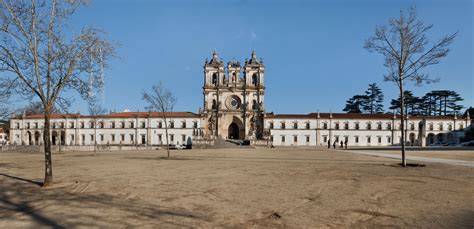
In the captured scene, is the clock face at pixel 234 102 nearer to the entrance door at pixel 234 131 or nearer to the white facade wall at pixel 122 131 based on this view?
the entrance door at pixel 234 131

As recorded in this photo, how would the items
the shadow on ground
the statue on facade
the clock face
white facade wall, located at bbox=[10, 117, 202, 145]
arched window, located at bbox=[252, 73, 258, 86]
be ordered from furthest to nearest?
arched window, located at bbox=[252, 73, 258, 86], the clock face, white facade wall, located at bbox=[10, 117, 202, 145], the statue on facade, the shadow on ground

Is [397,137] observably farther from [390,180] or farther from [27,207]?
[27,207]

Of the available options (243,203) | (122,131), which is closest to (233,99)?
(122,131)

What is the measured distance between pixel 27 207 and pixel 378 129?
259 feet

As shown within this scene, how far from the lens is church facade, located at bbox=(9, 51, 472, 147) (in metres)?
73.3

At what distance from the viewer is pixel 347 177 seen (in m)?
11.7

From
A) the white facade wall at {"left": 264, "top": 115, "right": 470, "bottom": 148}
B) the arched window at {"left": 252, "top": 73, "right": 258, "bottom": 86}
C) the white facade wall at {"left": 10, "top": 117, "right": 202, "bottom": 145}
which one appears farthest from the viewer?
the arched window at {"left": 252, "top": 73, "right": 258, "bottom": 86}

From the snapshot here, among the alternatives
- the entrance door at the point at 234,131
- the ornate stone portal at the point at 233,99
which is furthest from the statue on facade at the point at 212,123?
the entrance door at the point at 234,131

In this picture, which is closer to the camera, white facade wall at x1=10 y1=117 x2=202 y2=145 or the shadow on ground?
the shadow on ground

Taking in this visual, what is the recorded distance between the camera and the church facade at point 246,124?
7331 cm

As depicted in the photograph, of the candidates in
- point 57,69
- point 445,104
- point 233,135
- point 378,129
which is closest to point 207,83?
point 233,135

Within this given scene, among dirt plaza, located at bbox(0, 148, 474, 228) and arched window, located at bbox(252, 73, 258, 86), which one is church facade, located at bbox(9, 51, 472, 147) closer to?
arched window, located at bbox(252, 73, 258, 86)

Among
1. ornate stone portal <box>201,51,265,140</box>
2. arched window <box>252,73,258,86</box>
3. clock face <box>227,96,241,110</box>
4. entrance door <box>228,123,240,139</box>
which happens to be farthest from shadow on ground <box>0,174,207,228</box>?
arched window <box>252,73,258,86</box>

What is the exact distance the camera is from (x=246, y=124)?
2862 inches
